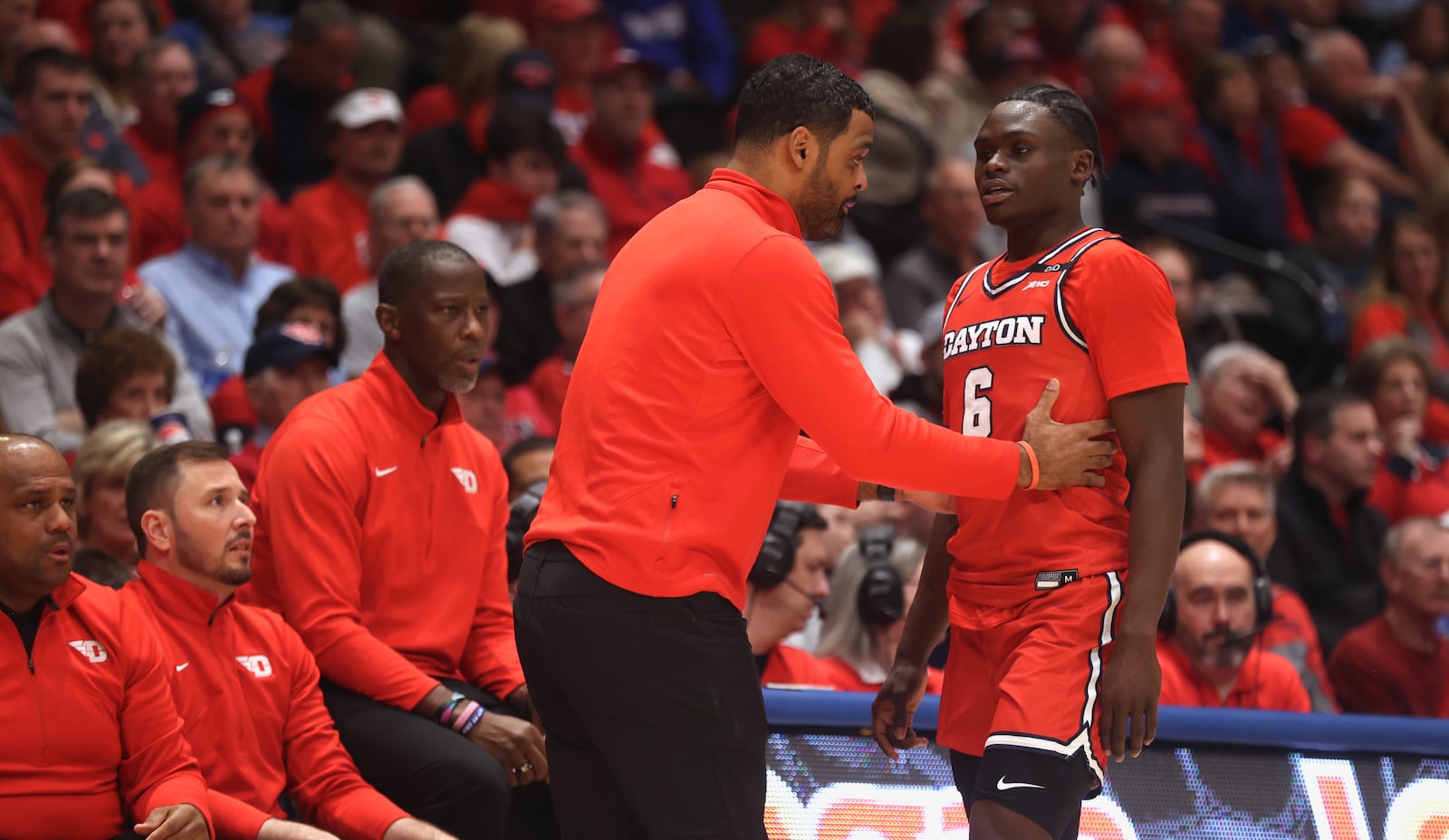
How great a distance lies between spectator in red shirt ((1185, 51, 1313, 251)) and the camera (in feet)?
33.9

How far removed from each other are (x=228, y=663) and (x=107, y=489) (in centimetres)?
100

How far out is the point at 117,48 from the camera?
807cm

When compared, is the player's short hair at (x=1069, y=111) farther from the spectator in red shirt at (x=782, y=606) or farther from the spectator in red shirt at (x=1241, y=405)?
the spectator in red shirt at (x=1241, y=405)

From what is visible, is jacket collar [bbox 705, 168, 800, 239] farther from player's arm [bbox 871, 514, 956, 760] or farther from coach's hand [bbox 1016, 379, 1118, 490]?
player's arm [bbox 871, 514, 956, 760]

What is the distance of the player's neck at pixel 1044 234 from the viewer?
349 centimetres

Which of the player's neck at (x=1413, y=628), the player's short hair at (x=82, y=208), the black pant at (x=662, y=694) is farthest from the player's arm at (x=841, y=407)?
the player's short hair at (x=82, y=208)

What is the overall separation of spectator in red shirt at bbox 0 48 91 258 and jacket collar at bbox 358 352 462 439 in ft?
9.41

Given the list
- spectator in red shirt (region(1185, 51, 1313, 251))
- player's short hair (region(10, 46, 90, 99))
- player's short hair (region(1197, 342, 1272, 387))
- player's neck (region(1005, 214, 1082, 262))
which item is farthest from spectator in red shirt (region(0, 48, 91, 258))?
spectator in red shirt (region(1185, 51, 1313, 251))

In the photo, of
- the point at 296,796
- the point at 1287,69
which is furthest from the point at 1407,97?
the point at 296,796

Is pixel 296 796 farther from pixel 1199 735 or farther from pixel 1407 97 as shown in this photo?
pixel 1407 97

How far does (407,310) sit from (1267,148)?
A: 25.2 feet

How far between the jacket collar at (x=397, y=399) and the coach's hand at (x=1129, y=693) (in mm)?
2175

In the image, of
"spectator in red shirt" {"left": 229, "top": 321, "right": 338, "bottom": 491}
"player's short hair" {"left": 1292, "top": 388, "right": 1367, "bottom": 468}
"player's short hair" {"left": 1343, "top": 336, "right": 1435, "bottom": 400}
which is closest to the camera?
"spectator in red shirt" {"left": 229, "top": 321, "right": 338, "bottom": 491}

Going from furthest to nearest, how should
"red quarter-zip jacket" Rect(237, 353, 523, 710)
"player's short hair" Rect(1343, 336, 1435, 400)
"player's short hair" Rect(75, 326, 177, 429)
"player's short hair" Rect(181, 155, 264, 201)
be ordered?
1. "player's short hair" Rect(1343, 336, 1435, 400)
2. "player's short hair" Rect(181, 155, 264, 201)
3. "player's short hair" Rect(75, 326, 177, 429)
4. "red quarter-zip jacket" Rect(237, 353, 523, 710)
